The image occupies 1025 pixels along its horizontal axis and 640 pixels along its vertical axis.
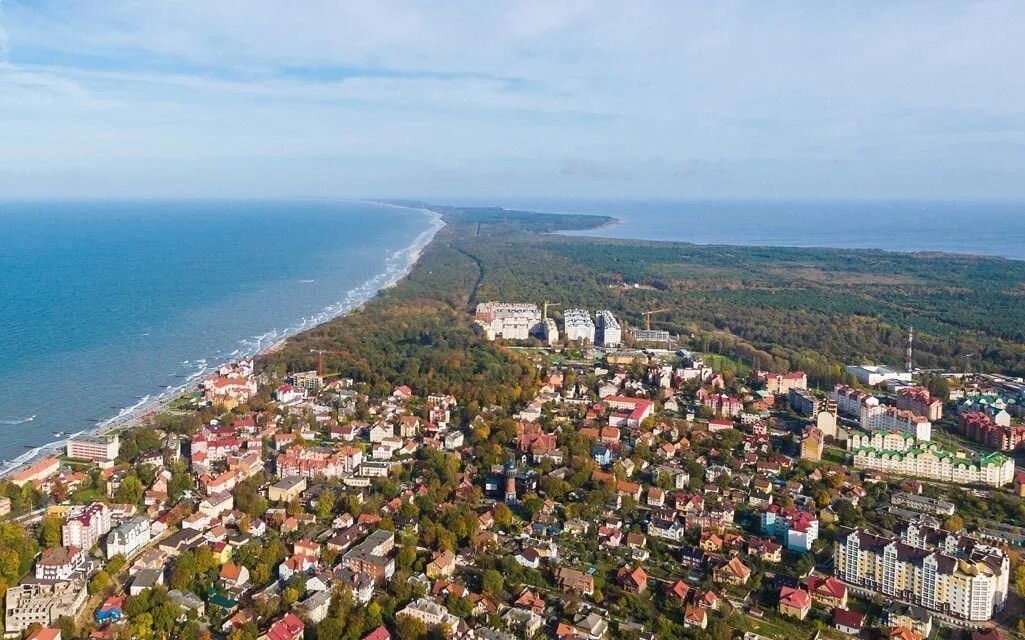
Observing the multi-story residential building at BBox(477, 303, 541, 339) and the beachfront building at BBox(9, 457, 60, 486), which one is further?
the multi-story residential building at BBox(477, 303, 541, 339)

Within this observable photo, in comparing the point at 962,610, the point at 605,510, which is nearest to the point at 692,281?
the point at 605,510

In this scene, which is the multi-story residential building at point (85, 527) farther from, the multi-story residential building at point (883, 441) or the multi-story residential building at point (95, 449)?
the multi-story residential building at point (883, 441)

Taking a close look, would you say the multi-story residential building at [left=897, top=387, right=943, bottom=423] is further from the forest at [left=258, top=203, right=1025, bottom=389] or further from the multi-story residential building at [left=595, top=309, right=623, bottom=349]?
the multi-story residential building at [left=595, top=309, right=623, bottom=349]

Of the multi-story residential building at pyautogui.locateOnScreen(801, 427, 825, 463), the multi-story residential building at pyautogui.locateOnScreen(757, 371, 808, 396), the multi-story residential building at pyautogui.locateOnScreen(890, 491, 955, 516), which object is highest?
the multi-story residential building at pyautogui.locateOnScreen(757, 371, 808, 396)

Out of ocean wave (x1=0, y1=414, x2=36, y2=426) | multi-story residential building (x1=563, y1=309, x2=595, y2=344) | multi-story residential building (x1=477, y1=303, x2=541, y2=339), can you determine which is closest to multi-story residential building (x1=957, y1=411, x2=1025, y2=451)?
multi-story residential building (x1=563, y1=309, x2=595, y2=344)

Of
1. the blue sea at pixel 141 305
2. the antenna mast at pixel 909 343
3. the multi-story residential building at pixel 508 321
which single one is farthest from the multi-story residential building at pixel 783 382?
the blue sea at pixel 141 305

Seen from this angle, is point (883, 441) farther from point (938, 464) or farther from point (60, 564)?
point (60, 564)
